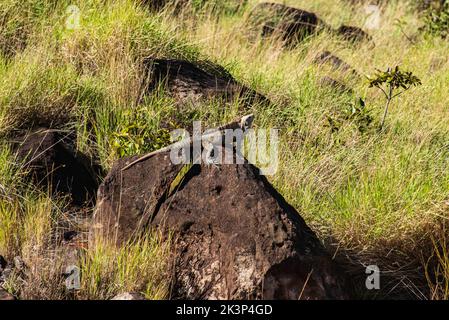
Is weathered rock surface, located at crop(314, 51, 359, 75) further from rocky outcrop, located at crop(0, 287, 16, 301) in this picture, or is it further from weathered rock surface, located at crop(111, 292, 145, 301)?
rocky outcrop, located at crop(0, 287, 16, 301)

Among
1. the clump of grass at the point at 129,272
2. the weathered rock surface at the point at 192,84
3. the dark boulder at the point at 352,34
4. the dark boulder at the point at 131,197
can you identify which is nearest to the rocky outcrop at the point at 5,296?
the clump of grass at the point at 129,272

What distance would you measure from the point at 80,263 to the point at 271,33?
4404 millimetres

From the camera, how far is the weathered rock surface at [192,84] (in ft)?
18.8

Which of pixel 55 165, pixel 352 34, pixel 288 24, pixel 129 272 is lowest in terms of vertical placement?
pixel 352 34

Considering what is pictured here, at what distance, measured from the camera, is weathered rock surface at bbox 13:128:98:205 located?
4.81 m

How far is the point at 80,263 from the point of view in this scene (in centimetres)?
404

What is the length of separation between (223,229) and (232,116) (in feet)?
5.91

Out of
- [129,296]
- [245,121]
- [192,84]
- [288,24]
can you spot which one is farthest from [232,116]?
[288,24]

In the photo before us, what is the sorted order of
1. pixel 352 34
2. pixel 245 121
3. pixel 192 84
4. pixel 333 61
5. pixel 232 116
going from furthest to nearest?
pixel 352 34, pixel 333 61, pixel 192 84, pixel 232 116, pixel 245 121

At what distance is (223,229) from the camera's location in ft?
12.5

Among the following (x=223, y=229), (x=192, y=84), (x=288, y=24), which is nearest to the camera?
(x=223, y=229)

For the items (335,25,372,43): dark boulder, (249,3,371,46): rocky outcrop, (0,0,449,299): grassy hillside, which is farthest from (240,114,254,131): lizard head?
(335,25,372,43): dark boulder

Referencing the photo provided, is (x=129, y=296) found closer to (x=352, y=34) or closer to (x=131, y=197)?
→ (x=131, y=197)

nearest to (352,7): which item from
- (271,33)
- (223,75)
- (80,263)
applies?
(271,33)
